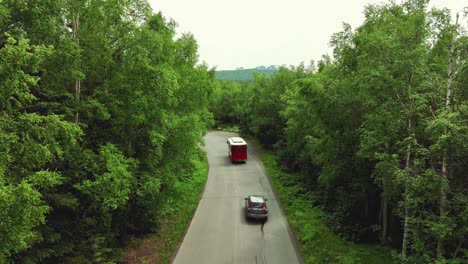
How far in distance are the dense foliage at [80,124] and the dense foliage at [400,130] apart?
8.14 metres

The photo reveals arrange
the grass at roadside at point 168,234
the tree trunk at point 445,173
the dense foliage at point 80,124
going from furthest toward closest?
the grass at roadside at point 168,234, the tree trunk at point 445,173, the dense foliage at point 80,124

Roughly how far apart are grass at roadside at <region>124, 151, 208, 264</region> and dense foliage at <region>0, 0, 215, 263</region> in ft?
3.54

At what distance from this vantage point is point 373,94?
14.7 m

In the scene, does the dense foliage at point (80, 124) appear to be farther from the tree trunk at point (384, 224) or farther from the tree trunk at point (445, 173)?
the tree trunk at point (384, 224)

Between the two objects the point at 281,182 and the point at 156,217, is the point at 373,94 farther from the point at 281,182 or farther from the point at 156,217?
the point at 281,182

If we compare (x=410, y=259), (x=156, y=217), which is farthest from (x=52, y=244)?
(x=410, y=259)

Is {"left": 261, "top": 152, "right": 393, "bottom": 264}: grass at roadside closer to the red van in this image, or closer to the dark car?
the dark car

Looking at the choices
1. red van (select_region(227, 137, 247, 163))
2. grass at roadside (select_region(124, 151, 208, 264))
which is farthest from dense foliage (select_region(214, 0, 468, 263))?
red van (select_region(227, 137, 247, 163))

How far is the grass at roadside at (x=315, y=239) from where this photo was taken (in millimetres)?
18172

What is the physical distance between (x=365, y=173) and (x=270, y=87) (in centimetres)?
2710

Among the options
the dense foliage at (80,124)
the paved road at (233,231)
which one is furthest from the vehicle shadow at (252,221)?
the dense foliage at (80,124)

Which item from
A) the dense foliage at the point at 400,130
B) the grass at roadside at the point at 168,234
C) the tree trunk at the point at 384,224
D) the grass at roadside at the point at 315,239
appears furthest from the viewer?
the tree trunk at the point at 384,224

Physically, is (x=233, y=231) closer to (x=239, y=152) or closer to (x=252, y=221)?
(x=252, y=221)

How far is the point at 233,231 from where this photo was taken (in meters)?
22.5
